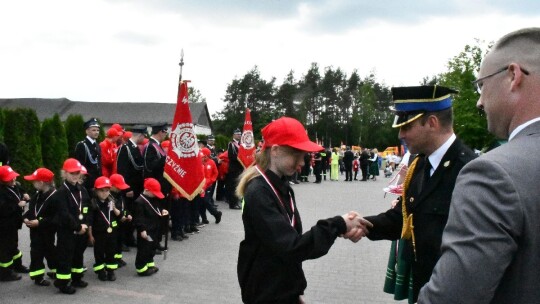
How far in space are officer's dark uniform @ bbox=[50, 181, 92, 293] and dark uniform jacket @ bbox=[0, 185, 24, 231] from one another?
715 mm

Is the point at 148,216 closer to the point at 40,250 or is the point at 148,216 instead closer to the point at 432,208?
the point at 40,250

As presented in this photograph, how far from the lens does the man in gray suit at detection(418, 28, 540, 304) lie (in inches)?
47.9

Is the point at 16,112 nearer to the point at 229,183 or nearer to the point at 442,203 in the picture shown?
the point at 229,183

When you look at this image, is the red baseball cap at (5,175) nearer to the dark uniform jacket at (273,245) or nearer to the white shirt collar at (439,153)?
the dark uniform jacket at (273,245)

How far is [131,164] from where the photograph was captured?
29.2 ft

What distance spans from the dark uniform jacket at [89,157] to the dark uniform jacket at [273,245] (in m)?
6.57

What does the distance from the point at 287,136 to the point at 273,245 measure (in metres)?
0.67

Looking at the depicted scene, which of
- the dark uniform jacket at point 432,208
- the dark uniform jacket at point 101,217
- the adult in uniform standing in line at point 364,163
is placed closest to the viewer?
the dark uniform jacket at point 432,208

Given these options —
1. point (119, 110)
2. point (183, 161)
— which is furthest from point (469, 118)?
point (119, 110)

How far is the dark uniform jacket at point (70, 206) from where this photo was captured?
6160 millimetres

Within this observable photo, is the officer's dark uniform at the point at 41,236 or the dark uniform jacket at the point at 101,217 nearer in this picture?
the officer's dark uniform at the point at 41,236

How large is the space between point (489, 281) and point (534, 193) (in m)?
0.25

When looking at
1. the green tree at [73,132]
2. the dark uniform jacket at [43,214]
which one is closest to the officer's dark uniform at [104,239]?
the dark uniform jacket at [43,214]

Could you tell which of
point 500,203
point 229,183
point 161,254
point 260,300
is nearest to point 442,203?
point 260,300
